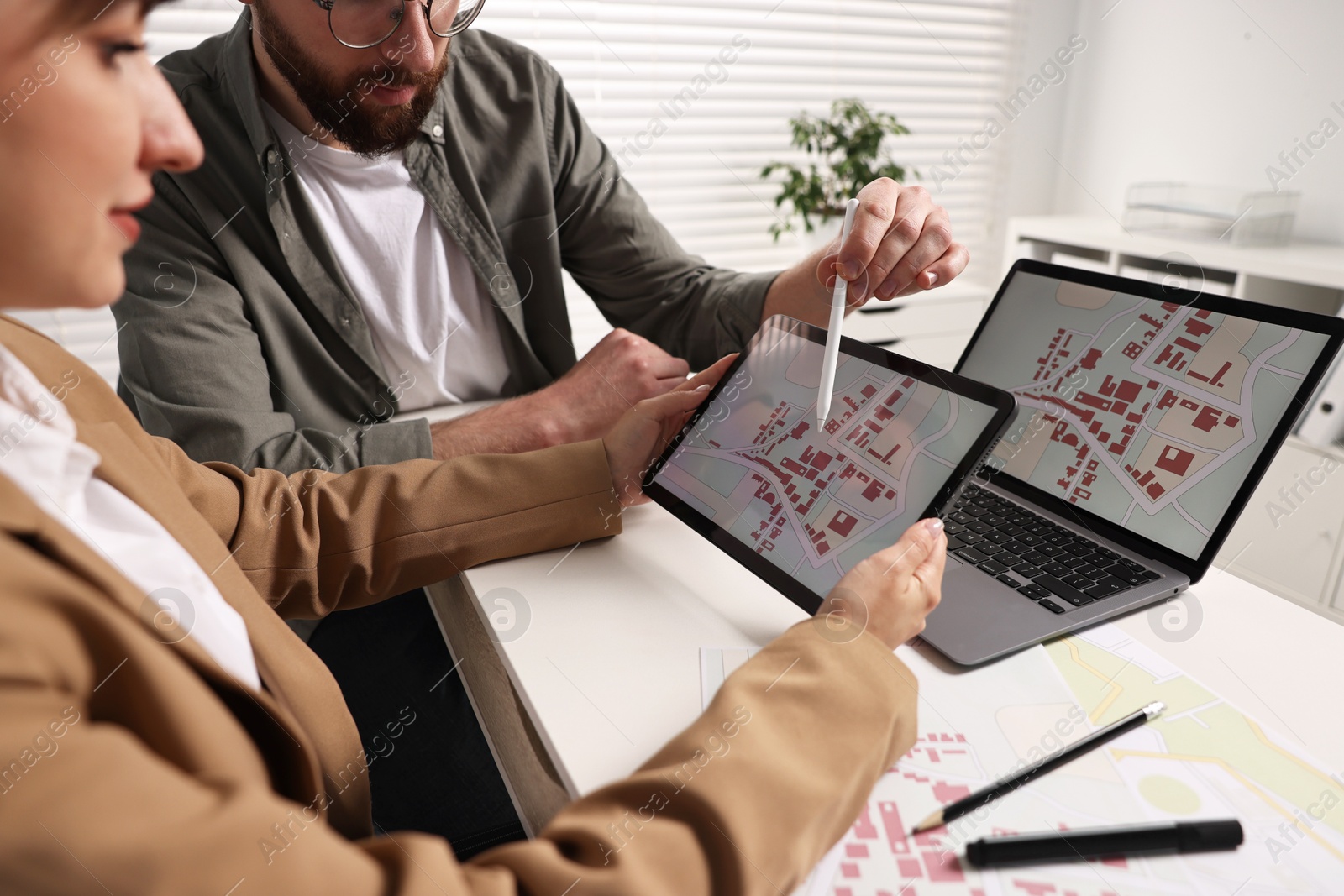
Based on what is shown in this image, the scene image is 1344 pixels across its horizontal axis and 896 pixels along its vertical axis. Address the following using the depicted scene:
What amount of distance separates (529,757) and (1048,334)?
66 centimetres

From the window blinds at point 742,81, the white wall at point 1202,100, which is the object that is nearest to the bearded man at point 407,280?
the window blinds at point 742,81

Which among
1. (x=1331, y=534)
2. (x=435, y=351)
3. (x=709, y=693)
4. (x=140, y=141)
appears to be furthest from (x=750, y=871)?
(x=1331, y=534)

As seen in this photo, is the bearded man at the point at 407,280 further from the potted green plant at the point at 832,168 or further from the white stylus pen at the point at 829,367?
the potted green plant at the point at 832,168

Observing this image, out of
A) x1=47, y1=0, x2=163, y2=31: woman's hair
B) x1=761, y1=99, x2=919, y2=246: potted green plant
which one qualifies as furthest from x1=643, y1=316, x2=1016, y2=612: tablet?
x1=761, y1=99, x2=919, y2=246: potted green plant

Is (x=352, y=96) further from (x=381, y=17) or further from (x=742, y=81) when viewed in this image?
(x=742, y=81)

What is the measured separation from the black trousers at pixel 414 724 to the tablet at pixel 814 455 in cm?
43

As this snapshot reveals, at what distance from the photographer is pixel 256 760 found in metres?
0.44

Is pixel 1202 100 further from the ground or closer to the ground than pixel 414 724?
further from the ground

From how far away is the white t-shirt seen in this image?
128cm

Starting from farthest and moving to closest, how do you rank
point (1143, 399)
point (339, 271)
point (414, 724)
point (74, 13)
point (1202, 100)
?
point (1202, 100), point (339, 271), point (414, 724), point (1143, 399), point (74, 13)

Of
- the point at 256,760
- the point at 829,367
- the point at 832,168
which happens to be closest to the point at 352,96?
the point at 829,367

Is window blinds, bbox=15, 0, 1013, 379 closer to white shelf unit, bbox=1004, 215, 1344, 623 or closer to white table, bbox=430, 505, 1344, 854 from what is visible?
white shelf unit, bbox=1004, 215, 1344, 623

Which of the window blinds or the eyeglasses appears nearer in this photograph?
the eyeglasses

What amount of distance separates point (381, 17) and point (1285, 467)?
2.10 meters
